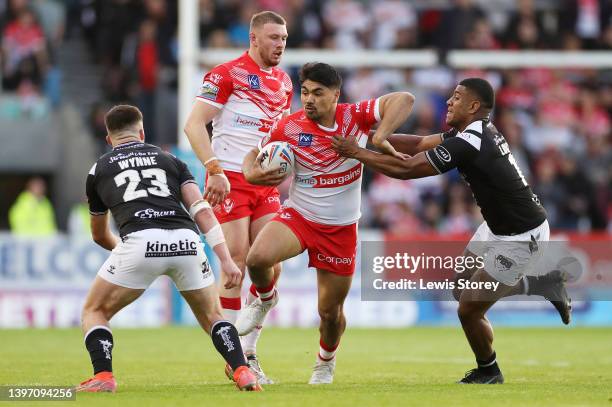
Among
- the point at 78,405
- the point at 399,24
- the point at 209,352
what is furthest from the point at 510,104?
the point at 78,405

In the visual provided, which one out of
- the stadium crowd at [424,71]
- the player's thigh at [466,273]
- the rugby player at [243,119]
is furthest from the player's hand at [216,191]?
the stadium crowd at [424,71]

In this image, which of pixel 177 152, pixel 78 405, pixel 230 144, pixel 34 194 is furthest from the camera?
pixel 34 194

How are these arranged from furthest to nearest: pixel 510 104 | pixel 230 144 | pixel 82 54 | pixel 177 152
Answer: pixel 82 54 < pixel 510 104 < pixel 177 152 < pixel 230 144

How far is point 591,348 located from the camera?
48.7 feet

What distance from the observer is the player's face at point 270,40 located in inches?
422

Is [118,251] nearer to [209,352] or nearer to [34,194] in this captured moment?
[209,352]

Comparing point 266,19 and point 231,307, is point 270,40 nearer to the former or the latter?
point 266,19

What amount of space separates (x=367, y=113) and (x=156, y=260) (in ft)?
7.38

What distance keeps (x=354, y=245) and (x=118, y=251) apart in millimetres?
2164

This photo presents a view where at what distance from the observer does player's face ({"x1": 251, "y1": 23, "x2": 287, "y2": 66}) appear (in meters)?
10.7

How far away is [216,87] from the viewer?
10.7 meters

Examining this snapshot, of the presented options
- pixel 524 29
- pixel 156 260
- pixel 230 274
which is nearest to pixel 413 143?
pixel 230 274

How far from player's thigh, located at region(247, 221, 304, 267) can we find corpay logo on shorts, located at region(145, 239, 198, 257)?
0.91 m

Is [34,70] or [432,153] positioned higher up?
[432,153]
